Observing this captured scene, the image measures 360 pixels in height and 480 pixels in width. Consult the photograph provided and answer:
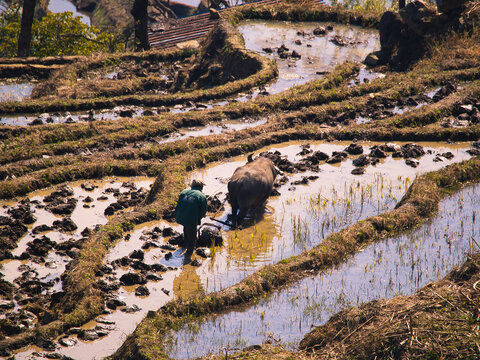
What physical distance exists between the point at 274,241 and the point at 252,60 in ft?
38.6

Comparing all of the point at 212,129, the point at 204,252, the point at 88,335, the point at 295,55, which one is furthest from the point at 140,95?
the point at 88,335

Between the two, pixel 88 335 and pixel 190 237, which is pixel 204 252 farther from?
pixel 88 335

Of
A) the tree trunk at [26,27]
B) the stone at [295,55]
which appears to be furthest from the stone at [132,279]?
the tree trunk at [26,27]

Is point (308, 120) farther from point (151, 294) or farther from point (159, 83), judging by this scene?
point (151, 294)

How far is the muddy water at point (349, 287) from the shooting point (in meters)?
7.39

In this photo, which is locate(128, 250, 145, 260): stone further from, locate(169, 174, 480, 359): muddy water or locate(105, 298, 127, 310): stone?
locate(169, 174, 480, 359): muddy water

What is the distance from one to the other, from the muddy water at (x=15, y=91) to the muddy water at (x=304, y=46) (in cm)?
823

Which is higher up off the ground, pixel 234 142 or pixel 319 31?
pixel 319 31

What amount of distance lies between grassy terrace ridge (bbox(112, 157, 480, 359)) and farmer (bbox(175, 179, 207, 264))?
1356 millimetres

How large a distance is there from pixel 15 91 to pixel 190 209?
41.3 ft

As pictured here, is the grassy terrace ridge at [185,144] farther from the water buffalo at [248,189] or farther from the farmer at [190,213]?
the farmer at [190,213]

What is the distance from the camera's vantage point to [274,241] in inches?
400

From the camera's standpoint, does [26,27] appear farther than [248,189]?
Yes

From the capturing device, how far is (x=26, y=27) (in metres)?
22.5
